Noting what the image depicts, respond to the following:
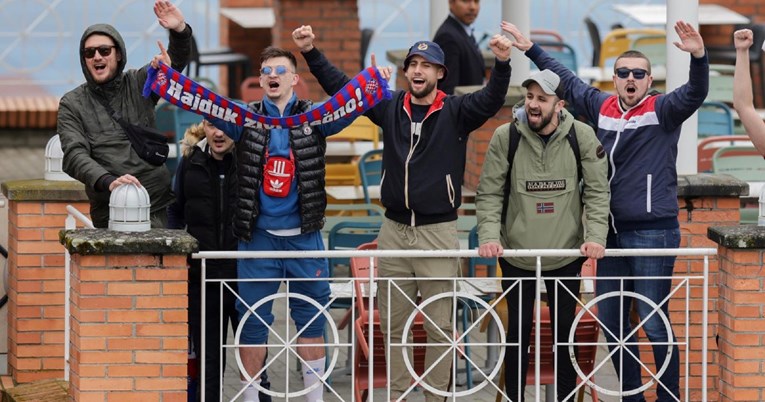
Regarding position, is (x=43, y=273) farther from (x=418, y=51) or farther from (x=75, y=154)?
(x=418, y=51)

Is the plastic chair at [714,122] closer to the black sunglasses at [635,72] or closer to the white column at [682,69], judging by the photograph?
the white column at [682,69]

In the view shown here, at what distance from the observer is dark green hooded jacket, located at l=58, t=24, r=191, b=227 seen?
31.4 feet

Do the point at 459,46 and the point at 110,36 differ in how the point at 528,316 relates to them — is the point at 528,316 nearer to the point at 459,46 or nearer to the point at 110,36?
the point at 110,36

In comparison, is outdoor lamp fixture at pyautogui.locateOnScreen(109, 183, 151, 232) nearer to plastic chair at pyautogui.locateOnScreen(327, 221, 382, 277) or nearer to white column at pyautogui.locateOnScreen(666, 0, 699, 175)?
plastic chair at pyautogui.locateOnScreen(327, 221, 382, 277)

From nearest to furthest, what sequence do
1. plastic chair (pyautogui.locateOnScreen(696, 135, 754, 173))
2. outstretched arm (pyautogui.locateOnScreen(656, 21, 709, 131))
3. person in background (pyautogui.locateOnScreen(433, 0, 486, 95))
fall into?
outstretched arm (pyautogui.locateOnScreen(656, 21, 709, 131)), person in background (pyautogui.locateOnScreen(433, 0, 486, 95)), plastic chair (pyautogui.locateOnScreen(696, 135, 754, 173))

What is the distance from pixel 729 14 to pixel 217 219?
11.0 m

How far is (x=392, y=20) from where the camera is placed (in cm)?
2175

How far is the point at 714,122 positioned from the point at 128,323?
817 cm

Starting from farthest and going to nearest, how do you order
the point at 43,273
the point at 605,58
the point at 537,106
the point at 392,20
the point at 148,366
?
the point at 392,20
the point at 605,58
the point at 43,273
the point at 537,106
the point at 148,366

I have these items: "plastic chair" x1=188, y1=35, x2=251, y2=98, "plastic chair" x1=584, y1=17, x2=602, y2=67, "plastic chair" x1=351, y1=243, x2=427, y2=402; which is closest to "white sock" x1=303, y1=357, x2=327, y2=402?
"plastic chair" x1=351, y1=243, x2=427, y2=402

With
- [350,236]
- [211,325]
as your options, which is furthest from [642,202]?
[350,236]

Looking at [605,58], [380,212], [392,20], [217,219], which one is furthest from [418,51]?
[392,20]

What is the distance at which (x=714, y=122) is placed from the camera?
52.2 ft

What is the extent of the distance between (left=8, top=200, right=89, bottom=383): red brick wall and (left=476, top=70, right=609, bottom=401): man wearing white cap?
2.42 meters
